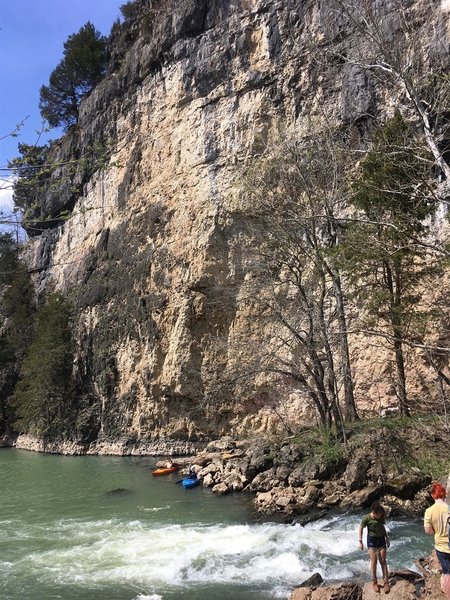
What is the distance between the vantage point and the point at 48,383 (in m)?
27.1

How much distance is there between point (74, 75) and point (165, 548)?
3535cm

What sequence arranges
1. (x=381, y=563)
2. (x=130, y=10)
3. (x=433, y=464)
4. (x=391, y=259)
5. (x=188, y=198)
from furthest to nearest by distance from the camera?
(x=130, y=10) → (x=188, y=198) → (x=391, y=259) → (x=433, y=464) → (x=381, y=563)

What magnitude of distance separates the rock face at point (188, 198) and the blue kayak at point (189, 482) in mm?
5026

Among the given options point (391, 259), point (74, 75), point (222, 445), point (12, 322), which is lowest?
point (222, 445)

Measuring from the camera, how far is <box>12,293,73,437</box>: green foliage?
27016mm

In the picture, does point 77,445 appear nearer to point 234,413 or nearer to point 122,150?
point 234,413

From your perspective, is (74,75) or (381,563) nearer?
(381,563)

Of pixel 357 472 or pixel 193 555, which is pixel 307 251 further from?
pixel 193 555

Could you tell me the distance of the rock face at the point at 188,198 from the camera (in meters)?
22.2

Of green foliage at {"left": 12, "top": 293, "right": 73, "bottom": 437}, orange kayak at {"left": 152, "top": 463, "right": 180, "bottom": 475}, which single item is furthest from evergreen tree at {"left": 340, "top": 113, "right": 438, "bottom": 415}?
green foliage at {"left": 12, "top": 293, "right": 73, "bottom": 437}

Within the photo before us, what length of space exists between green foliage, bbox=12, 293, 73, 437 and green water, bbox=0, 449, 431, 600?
11.6 m

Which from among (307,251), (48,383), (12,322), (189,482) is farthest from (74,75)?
(189,482)

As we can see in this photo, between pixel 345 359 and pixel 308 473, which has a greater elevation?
pixel 345 359

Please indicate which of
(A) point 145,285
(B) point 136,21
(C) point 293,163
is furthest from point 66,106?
(C) point 293,163
